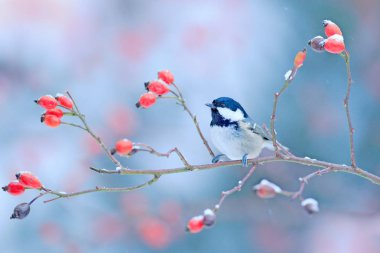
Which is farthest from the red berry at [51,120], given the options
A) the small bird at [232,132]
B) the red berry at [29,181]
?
the small bird at [232,132]

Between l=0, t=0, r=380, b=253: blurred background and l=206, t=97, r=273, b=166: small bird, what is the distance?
1232 millimetres

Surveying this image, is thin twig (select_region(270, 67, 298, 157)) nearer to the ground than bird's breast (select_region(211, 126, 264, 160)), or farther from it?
farther from it

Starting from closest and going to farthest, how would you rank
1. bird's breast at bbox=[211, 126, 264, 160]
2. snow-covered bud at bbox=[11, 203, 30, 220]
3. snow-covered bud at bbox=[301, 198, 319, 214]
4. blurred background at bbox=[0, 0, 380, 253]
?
snow-covered bud at bbox=[301, 198, 319, 214] < snow-covered bud at bbox=[11, 203, 30, 220] < bird's breast at bbox=[211, 126, 264, 160] < blurred background at bbox=[0, 0, 380, 253]

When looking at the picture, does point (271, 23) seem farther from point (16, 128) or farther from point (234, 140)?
point (234, 140)

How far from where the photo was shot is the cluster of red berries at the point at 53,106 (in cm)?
110

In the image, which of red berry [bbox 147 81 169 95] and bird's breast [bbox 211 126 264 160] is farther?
bird's breast [bbox 211 126 264 160]

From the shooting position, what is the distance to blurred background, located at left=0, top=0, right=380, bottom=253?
10.3 feet

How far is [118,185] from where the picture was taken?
3.23 meters

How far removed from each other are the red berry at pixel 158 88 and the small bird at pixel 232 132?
0.56m

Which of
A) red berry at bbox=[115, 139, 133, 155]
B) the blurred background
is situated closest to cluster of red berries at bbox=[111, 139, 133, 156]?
red berry at bbox=[115, 139, 133, 155]

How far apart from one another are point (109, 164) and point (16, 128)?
66cm

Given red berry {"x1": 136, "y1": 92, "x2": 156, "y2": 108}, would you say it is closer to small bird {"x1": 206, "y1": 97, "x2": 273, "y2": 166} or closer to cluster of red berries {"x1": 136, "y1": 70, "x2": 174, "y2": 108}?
cluster of red berries {"x1": 136, "y1": 70, "x2": 174, "y2": 108}

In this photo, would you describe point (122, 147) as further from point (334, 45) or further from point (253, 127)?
point (253, 127)

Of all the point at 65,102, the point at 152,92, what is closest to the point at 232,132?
the point at 152,92
